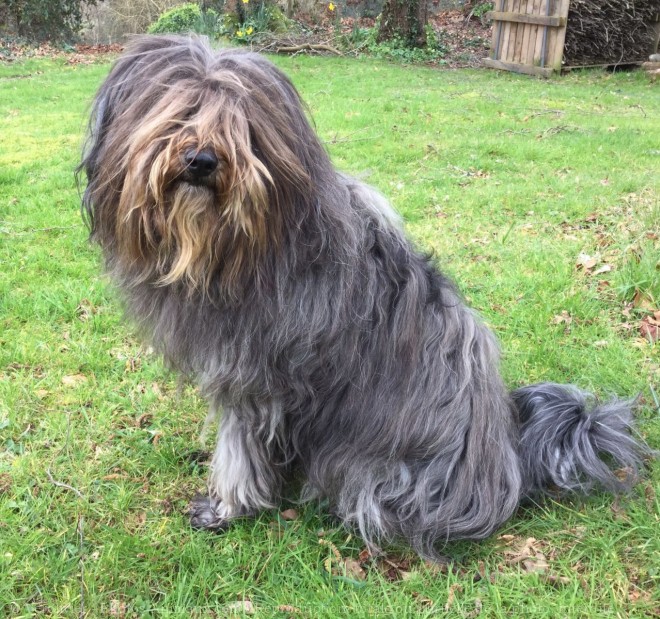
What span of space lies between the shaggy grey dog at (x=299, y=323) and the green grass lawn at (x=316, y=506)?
0.18 meters

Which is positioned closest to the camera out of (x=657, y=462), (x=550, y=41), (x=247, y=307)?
(x=247, y=307)

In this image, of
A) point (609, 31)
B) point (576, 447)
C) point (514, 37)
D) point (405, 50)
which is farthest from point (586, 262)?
point (405, 50)

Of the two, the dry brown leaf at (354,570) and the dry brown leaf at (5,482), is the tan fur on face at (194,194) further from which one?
the dry brown leaf at (5,482)

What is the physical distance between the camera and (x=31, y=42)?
17547 millimetres

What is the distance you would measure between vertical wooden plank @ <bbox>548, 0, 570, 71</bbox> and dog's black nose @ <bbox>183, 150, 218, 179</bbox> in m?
14.0

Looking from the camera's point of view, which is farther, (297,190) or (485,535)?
(485,535)

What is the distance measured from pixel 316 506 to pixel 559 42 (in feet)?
45.2

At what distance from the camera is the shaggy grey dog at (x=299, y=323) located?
6.48ft

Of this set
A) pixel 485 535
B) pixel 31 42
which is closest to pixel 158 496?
pixel 485 535

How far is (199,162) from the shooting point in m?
1.88

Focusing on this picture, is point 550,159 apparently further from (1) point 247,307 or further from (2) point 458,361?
(1) point 247,307

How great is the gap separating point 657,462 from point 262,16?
16.1 metres

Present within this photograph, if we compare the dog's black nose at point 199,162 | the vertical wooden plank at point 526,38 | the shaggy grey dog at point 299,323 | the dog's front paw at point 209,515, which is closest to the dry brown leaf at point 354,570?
the shaggy grey dog at point 299,323

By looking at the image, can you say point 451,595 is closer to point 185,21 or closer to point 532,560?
point 532,560
